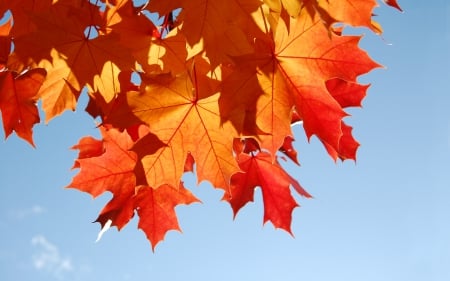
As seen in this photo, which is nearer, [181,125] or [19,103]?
[181,125]

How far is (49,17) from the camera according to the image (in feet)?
5.20

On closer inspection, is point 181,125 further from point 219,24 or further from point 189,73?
point 219,24

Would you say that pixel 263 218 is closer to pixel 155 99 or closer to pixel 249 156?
pixel 249 156

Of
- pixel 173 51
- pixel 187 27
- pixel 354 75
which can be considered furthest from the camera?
pixel 173 51

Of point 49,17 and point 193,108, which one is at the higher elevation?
point 49,17

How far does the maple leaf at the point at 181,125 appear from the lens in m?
1.57

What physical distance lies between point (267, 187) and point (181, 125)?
759 mm

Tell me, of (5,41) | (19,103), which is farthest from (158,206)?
(5,41)

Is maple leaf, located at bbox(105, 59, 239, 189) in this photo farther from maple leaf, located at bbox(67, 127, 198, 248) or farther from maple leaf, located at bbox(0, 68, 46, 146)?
maple leaf, located at bbox(0, 68, 46, 146)

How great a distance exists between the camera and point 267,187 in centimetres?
229

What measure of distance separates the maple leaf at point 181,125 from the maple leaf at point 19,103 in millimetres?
523

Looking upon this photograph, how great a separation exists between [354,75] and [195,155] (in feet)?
1.93

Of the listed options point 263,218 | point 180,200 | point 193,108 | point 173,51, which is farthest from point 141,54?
point 263,218

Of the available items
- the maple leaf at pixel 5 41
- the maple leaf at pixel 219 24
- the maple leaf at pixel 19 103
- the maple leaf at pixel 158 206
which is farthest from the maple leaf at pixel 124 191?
the maple leaf at pixel 219 24
